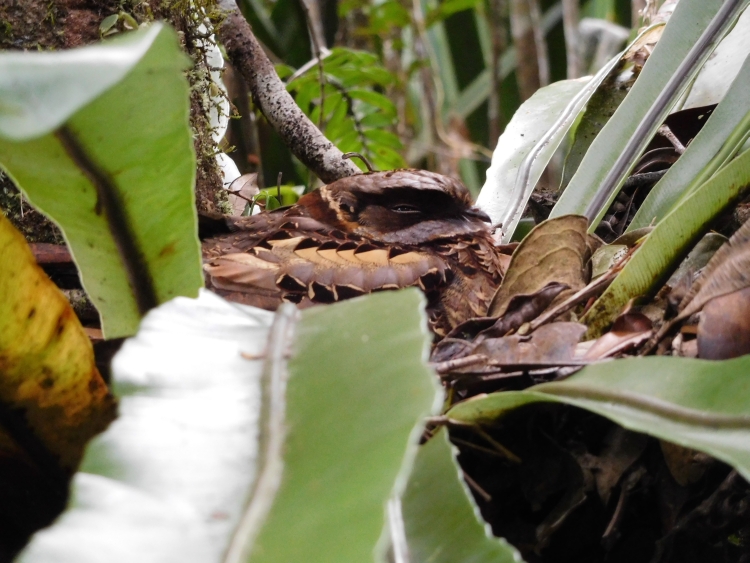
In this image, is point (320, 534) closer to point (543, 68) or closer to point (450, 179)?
point (450, 179)

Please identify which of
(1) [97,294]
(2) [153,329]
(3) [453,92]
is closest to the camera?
(2) [153,329]

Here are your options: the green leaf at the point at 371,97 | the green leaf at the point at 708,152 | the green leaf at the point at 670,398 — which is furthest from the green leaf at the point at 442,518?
the green leaf at the point at 371,97

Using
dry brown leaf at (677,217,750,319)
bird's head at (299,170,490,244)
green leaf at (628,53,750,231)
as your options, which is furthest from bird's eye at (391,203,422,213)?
dry brown leaf at (677,217,750,319)

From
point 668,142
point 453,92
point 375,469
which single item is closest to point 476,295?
point 668,142

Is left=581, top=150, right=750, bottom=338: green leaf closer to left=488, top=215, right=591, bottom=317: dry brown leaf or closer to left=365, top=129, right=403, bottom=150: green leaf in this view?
left=488, top=215, right=591, bottom=317: dry brown leaf

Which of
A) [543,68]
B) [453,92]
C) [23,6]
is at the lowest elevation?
[453,92]

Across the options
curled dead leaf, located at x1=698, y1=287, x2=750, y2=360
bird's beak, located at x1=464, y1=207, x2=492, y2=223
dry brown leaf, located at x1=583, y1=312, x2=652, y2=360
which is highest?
curled dead leaf, located at x1=698, y1=287, x2=750, y2=360

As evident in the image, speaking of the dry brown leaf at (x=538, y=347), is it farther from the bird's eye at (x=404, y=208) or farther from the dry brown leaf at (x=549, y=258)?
the bird's eye at (x=404, y=208)
